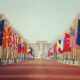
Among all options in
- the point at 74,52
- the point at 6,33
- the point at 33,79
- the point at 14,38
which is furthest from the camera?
the point at 74,52

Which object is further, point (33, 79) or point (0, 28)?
point (0, 28)

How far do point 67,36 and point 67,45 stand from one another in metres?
0.73

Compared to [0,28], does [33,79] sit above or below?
below

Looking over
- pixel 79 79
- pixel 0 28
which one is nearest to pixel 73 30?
pixel 0 28

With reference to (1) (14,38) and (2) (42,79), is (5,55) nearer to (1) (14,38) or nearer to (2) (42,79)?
(1) (14,38)

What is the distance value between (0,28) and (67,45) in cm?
Result: 1413

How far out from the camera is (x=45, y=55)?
7775 centimetres

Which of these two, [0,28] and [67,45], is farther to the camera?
[67,45]

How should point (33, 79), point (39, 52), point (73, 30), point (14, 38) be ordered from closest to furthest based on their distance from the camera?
1. point (33, 79)
2. point (14, 38)
3. point (73, 30)
4. point (39, 52)

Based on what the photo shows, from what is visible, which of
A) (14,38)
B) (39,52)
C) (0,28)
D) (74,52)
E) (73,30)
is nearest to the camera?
(0,28)

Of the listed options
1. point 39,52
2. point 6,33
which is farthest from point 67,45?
point 39,52

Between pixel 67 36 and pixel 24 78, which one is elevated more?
pixel 67 36

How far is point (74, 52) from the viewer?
38469 mm

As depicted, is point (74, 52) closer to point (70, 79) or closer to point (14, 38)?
point (14, 38)
